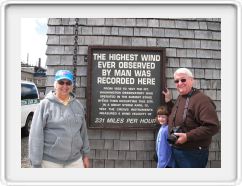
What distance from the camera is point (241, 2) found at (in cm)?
353

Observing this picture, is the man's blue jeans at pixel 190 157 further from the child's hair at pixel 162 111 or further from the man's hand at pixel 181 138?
the child's hair at pixel 162 111

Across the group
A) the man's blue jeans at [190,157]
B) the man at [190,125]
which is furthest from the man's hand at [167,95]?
the man's blue jeans at [190,157]

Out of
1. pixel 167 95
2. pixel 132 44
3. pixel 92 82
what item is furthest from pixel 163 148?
pixel 132 44

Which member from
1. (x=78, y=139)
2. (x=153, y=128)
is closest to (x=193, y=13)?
(x=153, y=128)

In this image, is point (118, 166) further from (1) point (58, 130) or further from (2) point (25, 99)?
(2) point (25, 99)

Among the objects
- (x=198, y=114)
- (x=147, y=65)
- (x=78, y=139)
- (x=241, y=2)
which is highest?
(x=241, y=2)

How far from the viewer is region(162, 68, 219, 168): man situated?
3342mm

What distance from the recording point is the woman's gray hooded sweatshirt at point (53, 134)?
3.18m

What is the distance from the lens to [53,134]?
3.22 metres

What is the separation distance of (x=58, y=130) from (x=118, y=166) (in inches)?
45.0

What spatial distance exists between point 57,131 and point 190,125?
1328 mm

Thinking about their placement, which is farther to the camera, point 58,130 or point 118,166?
point 118,166

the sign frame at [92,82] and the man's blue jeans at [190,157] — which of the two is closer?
the man's blue jeans at [190,157]

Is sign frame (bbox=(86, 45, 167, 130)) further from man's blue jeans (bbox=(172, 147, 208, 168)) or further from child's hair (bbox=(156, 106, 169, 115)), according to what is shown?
man's blue jeans (bbox=(172, 147, 208, 168))
